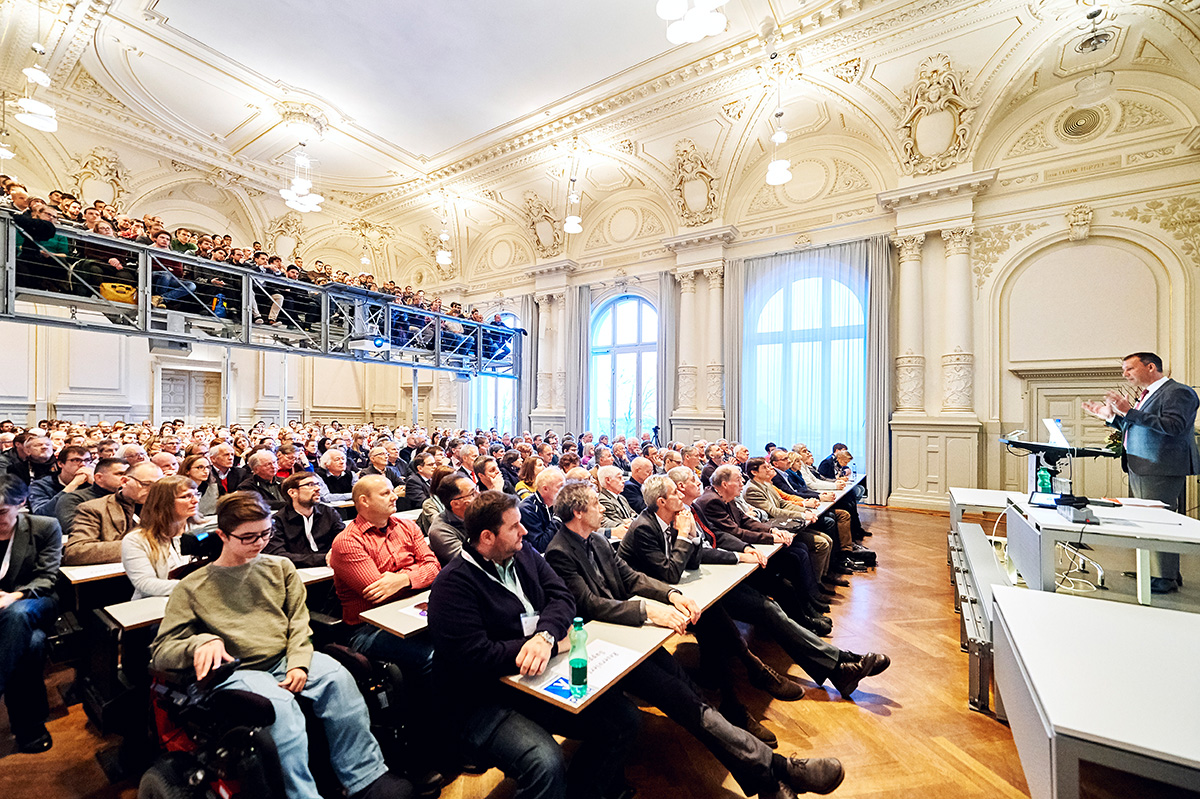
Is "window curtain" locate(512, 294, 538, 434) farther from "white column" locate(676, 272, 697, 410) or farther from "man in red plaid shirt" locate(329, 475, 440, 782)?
"man in red plaid shirt" locate(329, 475, 440, 782)

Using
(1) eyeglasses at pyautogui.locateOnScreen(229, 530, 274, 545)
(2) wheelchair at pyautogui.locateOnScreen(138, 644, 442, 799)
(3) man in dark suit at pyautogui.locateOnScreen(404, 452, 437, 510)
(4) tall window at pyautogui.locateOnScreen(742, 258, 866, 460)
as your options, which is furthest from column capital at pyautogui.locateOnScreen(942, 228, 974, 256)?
(2) wheelchair at pyautogui.locateOnScreen(138, 644, 442, 799)

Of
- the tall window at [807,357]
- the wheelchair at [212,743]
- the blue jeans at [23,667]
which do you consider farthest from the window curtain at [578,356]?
the wheelchair at [212,743]

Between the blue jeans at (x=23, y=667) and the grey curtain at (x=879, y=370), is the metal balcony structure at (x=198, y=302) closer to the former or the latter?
the blue jeans at (x=23, y=667)

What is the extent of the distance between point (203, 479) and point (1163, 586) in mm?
6145

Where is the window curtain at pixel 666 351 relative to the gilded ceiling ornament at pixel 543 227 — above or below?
below

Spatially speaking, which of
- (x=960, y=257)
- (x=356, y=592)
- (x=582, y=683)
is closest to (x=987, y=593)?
(x=582, y=683)

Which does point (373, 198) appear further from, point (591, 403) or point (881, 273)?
point (881, 273)

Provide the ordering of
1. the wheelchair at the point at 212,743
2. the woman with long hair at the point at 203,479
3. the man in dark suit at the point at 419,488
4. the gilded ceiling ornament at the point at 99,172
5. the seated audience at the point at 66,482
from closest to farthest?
the wheelchair at the point at 212,743 < the seated audience at the point at 66,482 < the woman with long hair at the point at 203,479 < the man in dark suit at the point at 419,488 < the gilded ceiling ornament at the point at 99,172

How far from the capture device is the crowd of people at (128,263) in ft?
17.6

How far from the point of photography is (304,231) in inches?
550

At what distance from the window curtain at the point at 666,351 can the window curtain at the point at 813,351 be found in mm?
1353

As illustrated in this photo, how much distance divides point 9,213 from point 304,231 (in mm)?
9642

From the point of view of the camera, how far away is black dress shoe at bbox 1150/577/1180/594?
2.56m

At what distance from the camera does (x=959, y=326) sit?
797 centimetres
